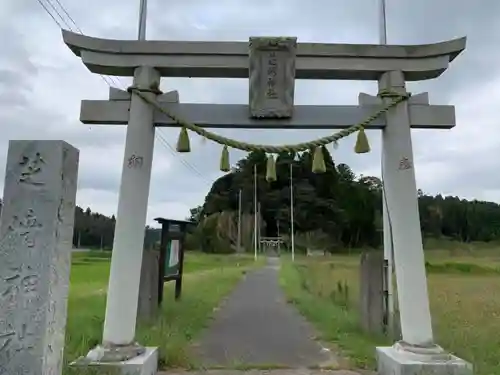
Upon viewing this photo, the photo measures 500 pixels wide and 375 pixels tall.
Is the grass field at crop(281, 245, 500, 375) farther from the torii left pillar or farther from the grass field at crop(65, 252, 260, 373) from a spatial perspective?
the torii left pillar

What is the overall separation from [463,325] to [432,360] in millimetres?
3214

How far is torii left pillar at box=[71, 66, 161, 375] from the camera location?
5090 millimetres

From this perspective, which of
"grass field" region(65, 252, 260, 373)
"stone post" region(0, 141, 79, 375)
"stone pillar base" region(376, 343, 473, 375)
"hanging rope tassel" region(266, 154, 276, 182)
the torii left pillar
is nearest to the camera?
"stone post" region(0, 141, 79, 375)

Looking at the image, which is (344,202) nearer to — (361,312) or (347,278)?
(347,278)

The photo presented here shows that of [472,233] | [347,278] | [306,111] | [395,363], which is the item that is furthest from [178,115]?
[472,233]

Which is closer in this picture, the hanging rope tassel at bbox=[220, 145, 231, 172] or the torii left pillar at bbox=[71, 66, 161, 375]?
the torii left pillar at bbox=[71, 66, 161, 375]

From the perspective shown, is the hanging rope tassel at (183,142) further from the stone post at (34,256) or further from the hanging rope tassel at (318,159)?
the stone post at (34,256)

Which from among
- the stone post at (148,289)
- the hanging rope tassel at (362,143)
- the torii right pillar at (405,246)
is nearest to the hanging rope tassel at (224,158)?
the hanging rope tassel at (362,143)

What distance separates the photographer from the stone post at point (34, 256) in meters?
3.20

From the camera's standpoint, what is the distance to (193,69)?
5645 millimetres

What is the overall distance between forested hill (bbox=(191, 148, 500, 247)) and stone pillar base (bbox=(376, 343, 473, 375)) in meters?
20.0

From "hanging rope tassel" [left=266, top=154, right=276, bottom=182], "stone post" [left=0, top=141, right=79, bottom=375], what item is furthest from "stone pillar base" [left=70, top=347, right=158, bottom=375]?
"hanging rope tassel" [left=266, top=154, right=276, bottom=182]

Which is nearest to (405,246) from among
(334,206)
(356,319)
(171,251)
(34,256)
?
(356,319)

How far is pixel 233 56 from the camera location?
5.62 m
